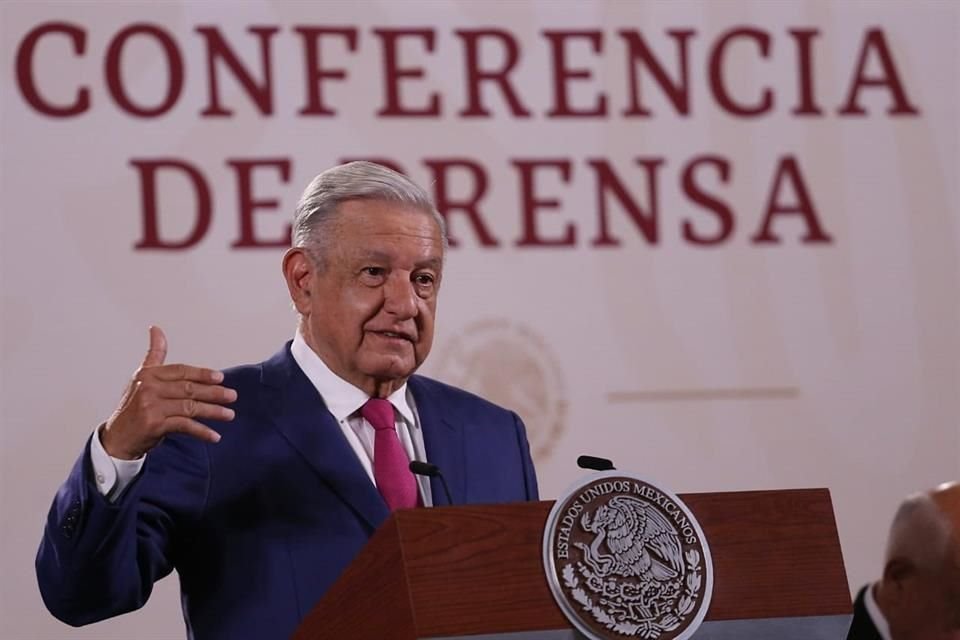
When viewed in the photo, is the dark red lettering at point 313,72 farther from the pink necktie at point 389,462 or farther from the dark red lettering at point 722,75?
the pink necktie at point 389,462

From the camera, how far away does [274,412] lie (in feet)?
9.32

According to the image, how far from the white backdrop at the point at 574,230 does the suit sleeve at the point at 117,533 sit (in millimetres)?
1437

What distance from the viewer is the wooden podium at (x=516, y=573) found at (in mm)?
1997

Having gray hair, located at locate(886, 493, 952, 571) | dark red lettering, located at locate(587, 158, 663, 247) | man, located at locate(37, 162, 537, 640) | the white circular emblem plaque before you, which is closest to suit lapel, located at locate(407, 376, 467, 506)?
man, located at locate(37, 162, 537, 640)

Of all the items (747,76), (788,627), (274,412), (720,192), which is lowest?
(788,627)

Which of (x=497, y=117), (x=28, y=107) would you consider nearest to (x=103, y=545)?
(x=28, y=107)

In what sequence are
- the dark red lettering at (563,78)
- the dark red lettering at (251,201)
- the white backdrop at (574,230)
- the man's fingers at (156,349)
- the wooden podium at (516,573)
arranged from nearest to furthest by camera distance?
the wooden podium at (516,573) < the man's fingers at (156,349) < the white backdrop at (574,230) < the dark red lettering at (251,201) < the dark red lettering at (563,78)

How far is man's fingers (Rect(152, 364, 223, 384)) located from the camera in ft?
7.46

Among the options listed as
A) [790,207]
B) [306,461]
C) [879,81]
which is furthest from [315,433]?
[879,81]

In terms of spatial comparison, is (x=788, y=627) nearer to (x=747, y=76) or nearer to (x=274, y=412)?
(x=274, y=412)

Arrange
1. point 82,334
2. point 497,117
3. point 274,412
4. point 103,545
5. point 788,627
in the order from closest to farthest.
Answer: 1. point 788,627
2. point 103,545
3. point 274,412
4. point 82,334
5. point 497,117

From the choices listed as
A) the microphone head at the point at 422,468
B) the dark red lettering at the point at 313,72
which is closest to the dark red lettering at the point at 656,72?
the dark red lettering at the point at 313,72

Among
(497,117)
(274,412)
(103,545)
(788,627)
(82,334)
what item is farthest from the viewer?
(497,117)

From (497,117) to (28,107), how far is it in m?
1.25
